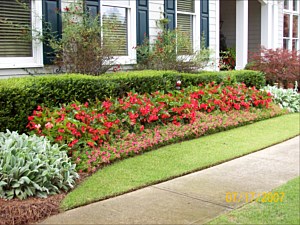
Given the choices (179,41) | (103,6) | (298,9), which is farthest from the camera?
(298,9)

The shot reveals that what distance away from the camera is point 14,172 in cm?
479

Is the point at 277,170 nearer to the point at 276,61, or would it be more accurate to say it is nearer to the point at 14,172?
the point at 14,172

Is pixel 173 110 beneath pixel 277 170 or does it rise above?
above

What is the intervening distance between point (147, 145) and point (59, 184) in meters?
2.34

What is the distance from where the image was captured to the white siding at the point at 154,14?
11.1 metres

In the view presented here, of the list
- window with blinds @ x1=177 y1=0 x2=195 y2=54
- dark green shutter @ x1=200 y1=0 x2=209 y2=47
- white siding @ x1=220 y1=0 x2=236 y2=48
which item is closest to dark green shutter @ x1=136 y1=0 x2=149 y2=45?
window with blinds @ x1=177 y1=0 x2=195 y2=54

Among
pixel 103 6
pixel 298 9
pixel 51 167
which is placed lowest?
pixel 51 167

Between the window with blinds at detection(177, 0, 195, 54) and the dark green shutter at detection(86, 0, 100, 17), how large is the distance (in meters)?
3.02

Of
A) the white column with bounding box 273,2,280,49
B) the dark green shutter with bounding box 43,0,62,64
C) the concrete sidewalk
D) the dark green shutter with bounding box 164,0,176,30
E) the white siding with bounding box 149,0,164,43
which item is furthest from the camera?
the white column with bounding box 273,2,280,49

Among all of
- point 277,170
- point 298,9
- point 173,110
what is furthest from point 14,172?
point 298,9

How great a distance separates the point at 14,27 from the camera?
813 cm

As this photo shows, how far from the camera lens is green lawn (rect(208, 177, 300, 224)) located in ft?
14.3

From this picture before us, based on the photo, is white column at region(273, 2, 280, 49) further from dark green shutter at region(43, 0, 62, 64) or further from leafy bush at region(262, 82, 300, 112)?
dark green shutter at region(43, 0, 62, 64)

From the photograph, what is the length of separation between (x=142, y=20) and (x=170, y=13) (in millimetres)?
1185
